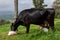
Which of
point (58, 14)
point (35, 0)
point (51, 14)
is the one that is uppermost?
point (51, 14)

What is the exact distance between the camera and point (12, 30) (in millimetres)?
13508

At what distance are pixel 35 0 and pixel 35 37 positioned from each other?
1950 cm

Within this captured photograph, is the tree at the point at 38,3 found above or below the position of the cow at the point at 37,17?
below

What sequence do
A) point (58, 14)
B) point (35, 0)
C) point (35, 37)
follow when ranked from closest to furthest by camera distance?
point (35, 37) < point (35, 0) < point (58, 14)

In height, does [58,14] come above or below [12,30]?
below

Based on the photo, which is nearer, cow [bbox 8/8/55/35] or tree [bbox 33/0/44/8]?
cow [bbox 8/8/55/35]

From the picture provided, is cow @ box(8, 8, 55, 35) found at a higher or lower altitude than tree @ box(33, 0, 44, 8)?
higher

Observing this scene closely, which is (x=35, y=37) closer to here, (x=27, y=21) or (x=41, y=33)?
(x=41, y=33)

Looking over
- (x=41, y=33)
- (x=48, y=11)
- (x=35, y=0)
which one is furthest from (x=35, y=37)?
(x=35, y=0)

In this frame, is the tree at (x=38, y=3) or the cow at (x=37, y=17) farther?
the tree at (x=38, y=3)

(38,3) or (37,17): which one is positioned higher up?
(37,17)

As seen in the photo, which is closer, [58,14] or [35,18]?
[35,18]

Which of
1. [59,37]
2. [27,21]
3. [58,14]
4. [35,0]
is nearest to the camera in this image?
[59,37]

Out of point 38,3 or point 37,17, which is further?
point 38,3
